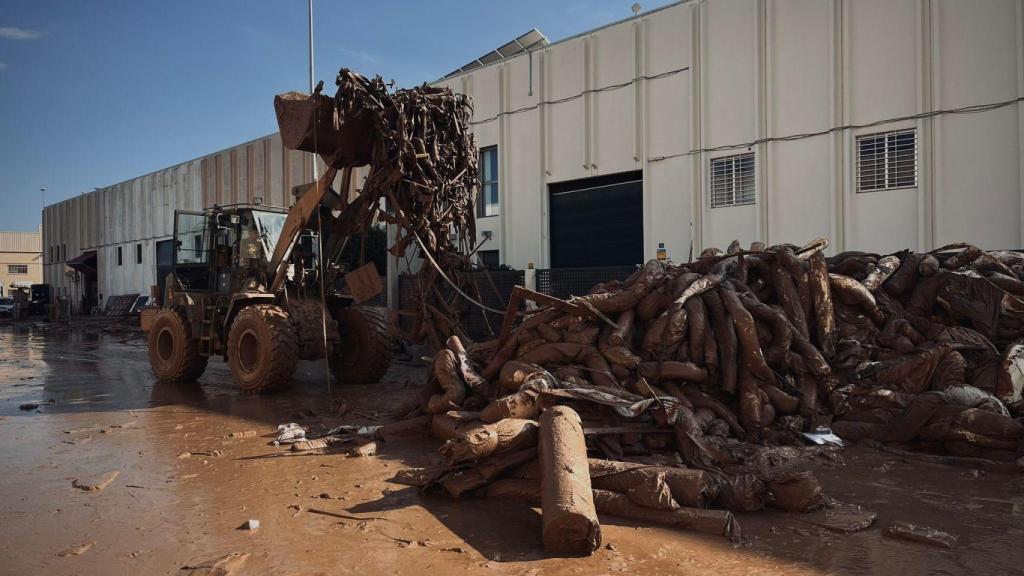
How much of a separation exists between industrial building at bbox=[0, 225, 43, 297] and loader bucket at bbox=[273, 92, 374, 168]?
81.5 metres

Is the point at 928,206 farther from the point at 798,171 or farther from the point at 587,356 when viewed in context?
the point at 587,356

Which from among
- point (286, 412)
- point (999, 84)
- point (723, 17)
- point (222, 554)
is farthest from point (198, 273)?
point (999, 84)

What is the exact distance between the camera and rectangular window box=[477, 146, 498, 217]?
69.2ft

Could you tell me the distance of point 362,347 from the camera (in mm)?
11203

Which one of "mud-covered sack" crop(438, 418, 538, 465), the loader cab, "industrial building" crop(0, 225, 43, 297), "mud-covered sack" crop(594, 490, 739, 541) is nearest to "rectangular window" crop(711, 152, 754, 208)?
the loader cab

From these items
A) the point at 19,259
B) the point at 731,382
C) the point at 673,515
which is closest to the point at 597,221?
the point at 731,382

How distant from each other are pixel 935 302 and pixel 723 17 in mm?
10552

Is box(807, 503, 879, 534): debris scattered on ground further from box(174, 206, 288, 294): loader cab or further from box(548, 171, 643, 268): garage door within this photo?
box(548, 171, 643, 268): garage door

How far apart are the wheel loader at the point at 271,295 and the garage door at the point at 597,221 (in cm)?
856

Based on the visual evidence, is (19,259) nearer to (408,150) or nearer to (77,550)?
(408,150)

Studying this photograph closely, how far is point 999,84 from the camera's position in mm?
12805

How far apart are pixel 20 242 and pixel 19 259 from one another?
2.28m

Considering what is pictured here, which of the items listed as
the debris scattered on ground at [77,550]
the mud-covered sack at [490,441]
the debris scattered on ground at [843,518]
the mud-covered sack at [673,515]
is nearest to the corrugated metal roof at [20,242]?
the debris scattered on ground at [77,550]

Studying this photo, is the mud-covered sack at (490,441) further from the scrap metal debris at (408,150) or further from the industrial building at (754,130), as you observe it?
the industrial building at (754,130)
